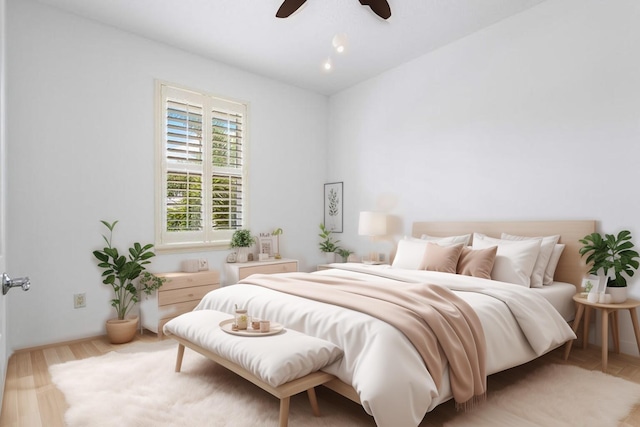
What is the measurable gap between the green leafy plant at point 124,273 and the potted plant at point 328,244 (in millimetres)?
2303

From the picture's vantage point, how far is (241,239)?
15.0ft

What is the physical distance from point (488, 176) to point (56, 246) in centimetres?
405

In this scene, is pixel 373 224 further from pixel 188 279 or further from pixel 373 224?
pixel 188 279

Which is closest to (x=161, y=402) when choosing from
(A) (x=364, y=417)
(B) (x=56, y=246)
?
(A) (x=364, y=417)

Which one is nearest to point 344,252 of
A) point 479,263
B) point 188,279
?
point 188,279

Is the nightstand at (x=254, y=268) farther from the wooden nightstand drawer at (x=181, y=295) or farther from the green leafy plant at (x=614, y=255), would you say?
the green leafy plant at (x=614, y=255)

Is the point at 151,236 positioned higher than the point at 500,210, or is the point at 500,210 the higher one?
the point at 500,210

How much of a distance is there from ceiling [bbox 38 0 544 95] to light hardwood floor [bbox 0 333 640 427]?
9.72 feet

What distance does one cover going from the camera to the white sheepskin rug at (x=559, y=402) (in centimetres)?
205

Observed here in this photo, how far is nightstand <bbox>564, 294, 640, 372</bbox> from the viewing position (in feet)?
8.76

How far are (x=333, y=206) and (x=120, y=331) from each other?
3.10 metres

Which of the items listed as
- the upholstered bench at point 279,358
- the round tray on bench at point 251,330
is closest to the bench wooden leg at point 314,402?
the upholstered bench at point 279,358

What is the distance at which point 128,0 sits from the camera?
3357mm

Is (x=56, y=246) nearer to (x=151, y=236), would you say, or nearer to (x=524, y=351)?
(x=151, y=236)
